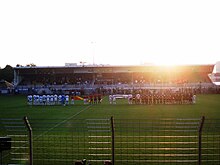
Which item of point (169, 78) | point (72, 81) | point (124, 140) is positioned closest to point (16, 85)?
point (72, 81)

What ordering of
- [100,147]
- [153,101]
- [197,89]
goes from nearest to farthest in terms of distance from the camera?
[100,147]
[153,101]
[197,89]

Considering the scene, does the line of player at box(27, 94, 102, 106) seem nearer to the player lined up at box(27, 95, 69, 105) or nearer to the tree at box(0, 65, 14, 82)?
the player lined up at box(27, 95, 69, 105)

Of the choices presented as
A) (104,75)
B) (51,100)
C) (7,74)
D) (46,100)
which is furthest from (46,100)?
(7,74)

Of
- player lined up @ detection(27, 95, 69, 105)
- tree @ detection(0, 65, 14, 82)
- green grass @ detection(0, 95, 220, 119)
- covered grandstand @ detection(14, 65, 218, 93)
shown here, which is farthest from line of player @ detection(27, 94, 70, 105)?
tree @ detection(0, 65, 14, 82)

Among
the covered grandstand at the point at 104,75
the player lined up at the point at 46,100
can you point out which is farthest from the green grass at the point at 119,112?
the covered grandstand at the point at 104,75

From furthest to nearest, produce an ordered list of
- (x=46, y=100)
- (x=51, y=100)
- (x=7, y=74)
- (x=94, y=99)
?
(x=7, y=74)
(x=94, y=99)
(x=51, y=100)
(x=46, y=100)

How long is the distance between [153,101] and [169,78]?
41863 mm

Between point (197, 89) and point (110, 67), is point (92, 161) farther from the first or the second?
point (110, 67)

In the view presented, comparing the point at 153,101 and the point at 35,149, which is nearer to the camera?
the point at 35,149

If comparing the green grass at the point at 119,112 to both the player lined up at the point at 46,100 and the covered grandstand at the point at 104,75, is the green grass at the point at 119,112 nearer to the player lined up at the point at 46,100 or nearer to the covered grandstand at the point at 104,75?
the player lined up at the point at 46,100

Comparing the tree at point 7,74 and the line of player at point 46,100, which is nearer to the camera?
the line of player at point 46,100

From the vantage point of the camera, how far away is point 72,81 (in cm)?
7906

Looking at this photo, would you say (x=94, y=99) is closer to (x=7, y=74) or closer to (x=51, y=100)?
(x=51, y=100)

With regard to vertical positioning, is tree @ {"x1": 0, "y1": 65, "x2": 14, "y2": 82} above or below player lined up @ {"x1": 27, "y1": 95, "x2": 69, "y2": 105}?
above
